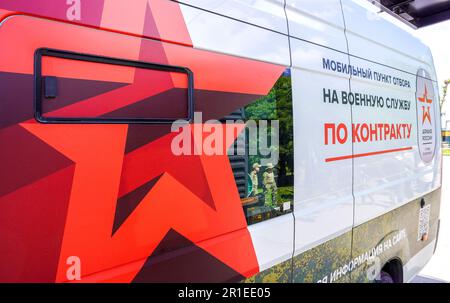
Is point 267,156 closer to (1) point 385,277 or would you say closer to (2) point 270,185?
(2) point 270,185

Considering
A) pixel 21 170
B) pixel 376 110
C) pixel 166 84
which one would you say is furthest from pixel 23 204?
pixel 376 110

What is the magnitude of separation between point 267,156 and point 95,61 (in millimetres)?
1015

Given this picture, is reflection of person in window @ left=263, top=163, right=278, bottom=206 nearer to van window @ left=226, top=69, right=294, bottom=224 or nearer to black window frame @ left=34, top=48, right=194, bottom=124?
van window @ left=226, top=69, right=294, bottom=224

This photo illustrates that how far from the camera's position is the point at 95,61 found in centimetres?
114

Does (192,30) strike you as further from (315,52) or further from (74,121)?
(315,52)

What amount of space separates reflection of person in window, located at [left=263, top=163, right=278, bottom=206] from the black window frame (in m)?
0.61

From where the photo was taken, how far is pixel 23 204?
1.00 meters

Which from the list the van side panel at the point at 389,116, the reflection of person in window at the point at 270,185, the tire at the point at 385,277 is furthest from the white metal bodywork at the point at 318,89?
the tire at the point at 385,277

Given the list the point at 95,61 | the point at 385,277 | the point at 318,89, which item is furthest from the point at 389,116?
the point at 95,61

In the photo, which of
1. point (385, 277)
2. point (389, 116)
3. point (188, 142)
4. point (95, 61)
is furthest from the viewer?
point (385, 277)

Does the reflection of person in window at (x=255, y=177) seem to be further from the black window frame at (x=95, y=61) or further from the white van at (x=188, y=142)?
the black window frame at (x=95, y=61)

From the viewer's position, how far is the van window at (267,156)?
5.42 feet

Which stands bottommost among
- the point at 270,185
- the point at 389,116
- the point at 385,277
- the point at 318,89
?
the point at 385,277

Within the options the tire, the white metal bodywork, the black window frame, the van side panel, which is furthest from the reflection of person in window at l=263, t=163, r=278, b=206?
the tire
